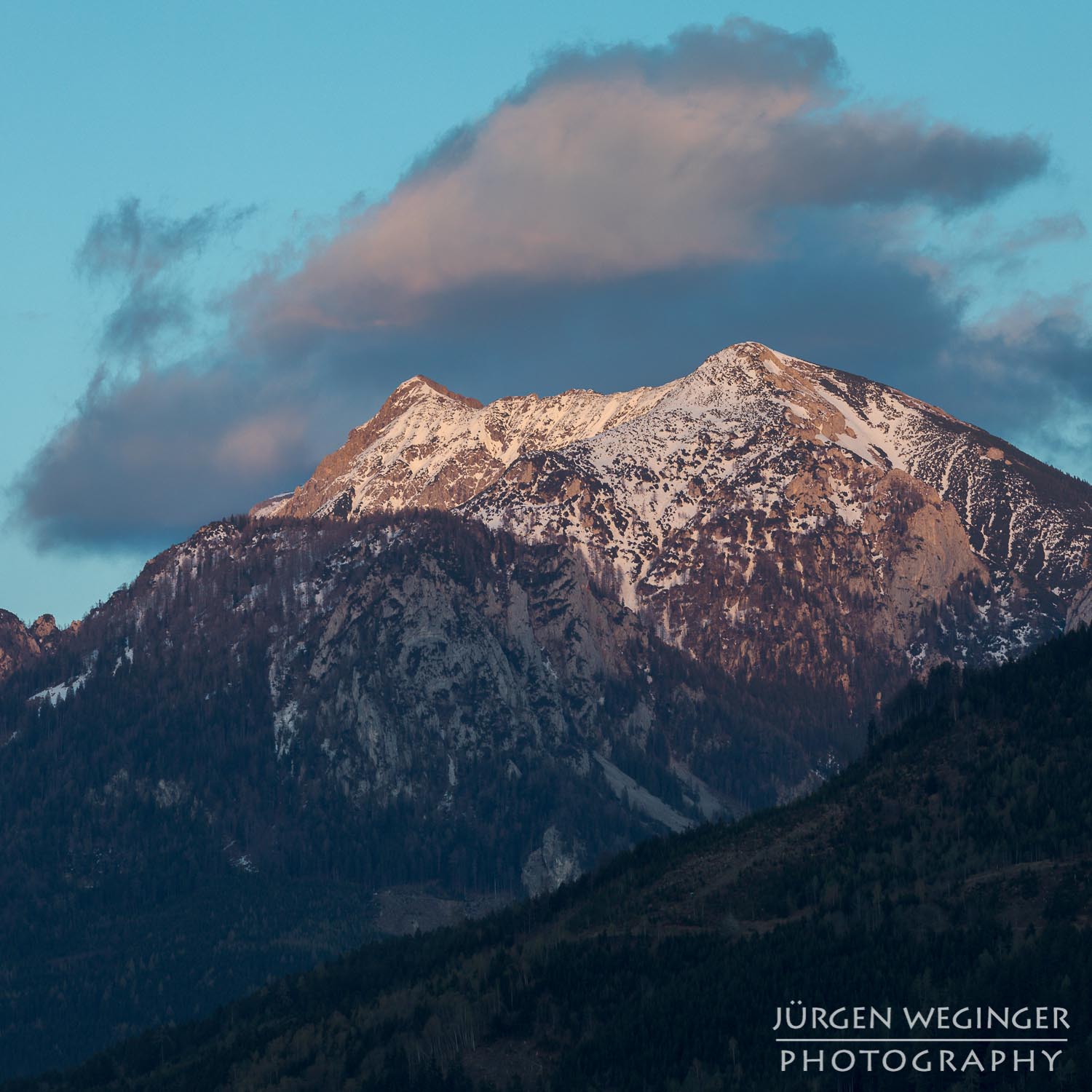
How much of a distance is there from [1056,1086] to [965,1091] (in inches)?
319

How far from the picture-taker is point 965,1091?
19938cm

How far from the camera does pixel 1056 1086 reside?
19788cm
